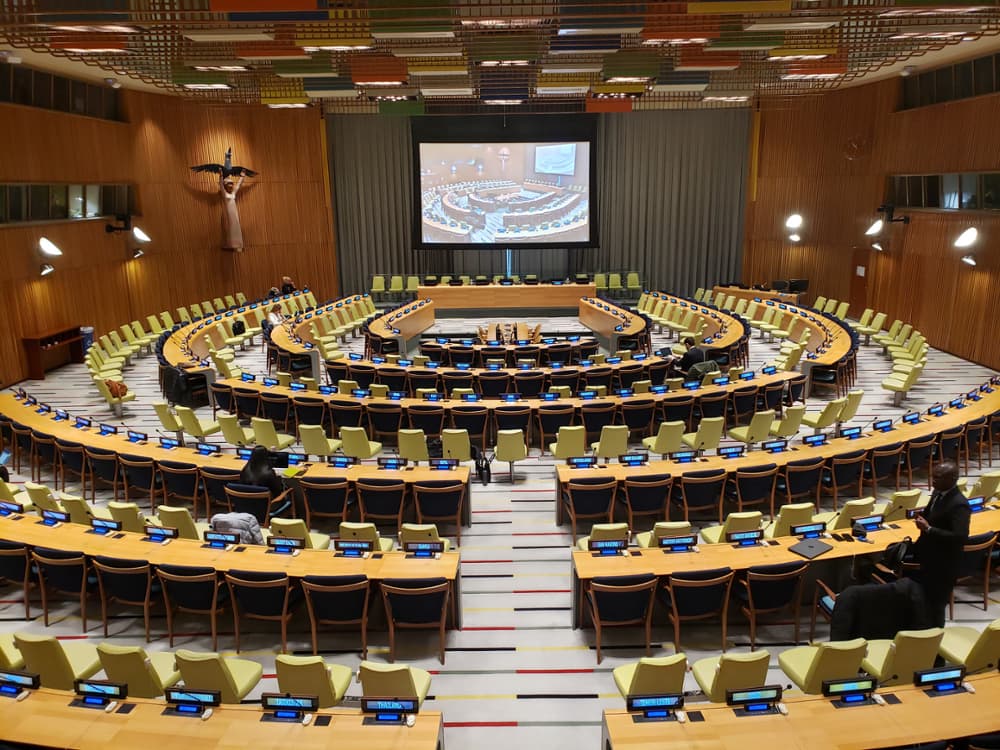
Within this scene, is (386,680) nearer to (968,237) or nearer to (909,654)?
(909,654)

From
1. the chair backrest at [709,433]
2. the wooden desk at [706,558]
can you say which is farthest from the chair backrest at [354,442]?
the chair backrest at [709,433]

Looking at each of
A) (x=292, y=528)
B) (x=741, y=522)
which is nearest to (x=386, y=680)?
(x=292, y=528)

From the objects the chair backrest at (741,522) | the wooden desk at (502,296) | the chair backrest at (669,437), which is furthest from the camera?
the wooden desk at (502,296)

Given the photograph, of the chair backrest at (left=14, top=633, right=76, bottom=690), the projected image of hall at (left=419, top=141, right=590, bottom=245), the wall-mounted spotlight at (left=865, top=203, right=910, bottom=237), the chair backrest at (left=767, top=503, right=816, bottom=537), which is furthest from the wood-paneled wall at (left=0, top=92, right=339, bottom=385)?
the wall-mounted spotlight at (left=865, top=203, right=910, bottom=237)

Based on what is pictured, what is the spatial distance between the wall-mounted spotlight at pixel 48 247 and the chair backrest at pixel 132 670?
14679 millimetres

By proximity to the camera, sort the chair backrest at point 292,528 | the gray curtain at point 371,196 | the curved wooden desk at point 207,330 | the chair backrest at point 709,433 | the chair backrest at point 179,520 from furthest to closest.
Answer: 1. the gray curtain at point 371,196
2. the curved wooden desk at point 207,330
3. the chair backrest at point 709,433
4. the chair backrest at point 179,520
5. the chair backrest at point 292,528

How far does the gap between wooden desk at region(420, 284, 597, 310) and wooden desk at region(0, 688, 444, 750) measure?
730 inches

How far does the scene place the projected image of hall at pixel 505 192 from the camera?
24.5m

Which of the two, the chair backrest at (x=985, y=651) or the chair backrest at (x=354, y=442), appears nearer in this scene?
the chair backrest at (x=985, y=651)

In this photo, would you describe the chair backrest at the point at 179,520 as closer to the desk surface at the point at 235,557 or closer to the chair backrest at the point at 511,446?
the desk surface at the point at 235,557

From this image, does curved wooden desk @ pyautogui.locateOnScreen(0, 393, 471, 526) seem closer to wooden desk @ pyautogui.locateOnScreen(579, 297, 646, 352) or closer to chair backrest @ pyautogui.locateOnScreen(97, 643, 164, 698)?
chair backrest @ pyautogui.locateOnScreen(97, 643, 164, 698)

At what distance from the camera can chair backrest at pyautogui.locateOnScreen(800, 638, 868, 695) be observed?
4.77 m

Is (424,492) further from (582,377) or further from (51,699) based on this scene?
(582,377)

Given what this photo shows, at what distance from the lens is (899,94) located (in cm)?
2000
